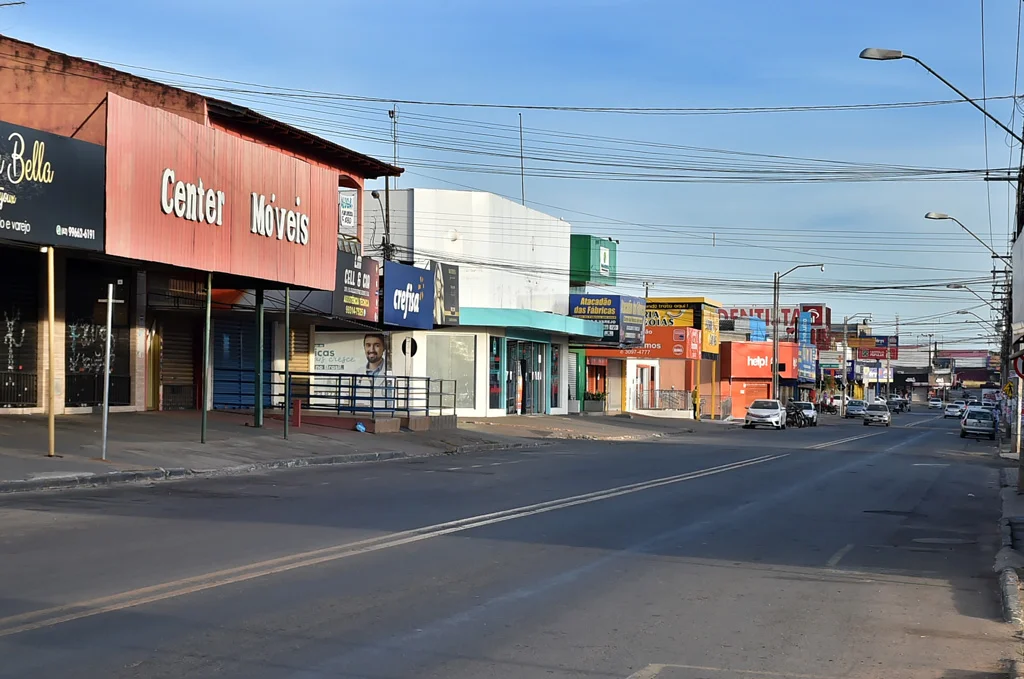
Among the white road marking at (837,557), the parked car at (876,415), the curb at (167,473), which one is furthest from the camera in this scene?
the parked car at (876,415)

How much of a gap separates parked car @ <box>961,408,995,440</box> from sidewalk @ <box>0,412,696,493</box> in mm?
27598

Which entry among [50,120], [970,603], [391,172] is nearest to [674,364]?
[391,172]

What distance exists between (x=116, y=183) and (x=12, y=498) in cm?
834

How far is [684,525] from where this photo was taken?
15.2 metres

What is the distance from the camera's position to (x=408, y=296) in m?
38.2

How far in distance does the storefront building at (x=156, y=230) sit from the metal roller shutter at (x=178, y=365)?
1.8 inches

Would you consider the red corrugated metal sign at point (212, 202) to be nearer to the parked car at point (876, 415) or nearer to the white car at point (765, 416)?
the white car at point (765, 416)

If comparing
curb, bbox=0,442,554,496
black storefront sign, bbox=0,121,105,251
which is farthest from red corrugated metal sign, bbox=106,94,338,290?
curb, bbox=0,442,554,496

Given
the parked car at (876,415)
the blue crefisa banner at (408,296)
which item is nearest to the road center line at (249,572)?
the blue crefisa banner at (408,296)

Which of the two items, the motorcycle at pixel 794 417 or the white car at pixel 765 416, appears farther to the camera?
the motorcycle at pixel 794 417

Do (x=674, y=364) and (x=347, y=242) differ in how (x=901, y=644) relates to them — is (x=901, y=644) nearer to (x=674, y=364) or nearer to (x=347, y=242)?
(x=347, y=242)

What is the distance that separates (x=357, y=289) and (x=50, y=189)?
1480cm

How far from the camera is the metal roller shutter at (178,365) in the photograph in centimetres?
3131

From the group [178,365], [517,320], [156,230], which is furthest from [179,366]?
[517,320]
